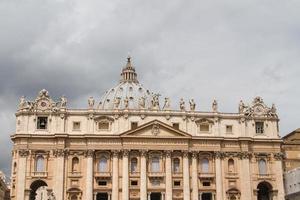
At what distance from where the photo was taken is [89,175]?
74.3 m

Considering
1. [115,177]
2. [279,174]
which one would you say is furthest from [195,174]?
[279,174]

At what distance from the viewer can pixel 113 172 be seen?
75.0 meters

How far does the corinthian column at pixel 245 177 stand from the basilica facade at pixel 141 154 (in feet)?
0.49

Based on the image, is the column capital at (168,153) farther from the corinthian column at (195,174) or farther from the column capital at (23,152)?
the column capital at (23,152)

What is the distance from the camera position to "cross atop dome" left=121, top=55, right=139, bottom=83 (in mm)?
125125

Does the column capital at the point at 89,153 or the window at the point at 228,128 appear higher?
the window at the point at 228,128

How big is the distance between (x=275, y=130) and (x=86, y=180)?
30756 millimetres

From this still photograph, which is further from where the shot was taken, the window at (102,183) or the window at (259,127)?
the window at (259,127)

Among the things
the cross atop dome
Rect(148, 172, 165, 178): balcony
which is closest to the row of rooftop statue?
Rect(148, 172, 165, 178): balcony

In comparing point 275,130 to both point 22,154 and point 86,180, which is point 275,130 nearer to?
point 86,180

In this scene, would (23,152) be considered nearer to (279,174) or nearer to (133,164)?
(133,164)

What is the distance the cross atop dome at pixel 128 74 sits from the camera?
125 meters

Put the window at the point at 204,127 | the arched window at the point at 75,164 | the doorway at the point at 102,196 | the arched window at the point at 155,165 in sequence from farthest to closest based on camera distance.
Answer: the window at the point at 204,127
the arched window at the point at 155,165
the arched window at the point at 75,164
the doorway at the point at 102,196

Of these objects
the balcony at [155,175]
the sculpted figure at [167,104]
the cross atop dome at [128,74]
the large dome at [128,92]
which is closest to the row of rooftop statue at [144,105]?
the sculpted figure at [167,104]
